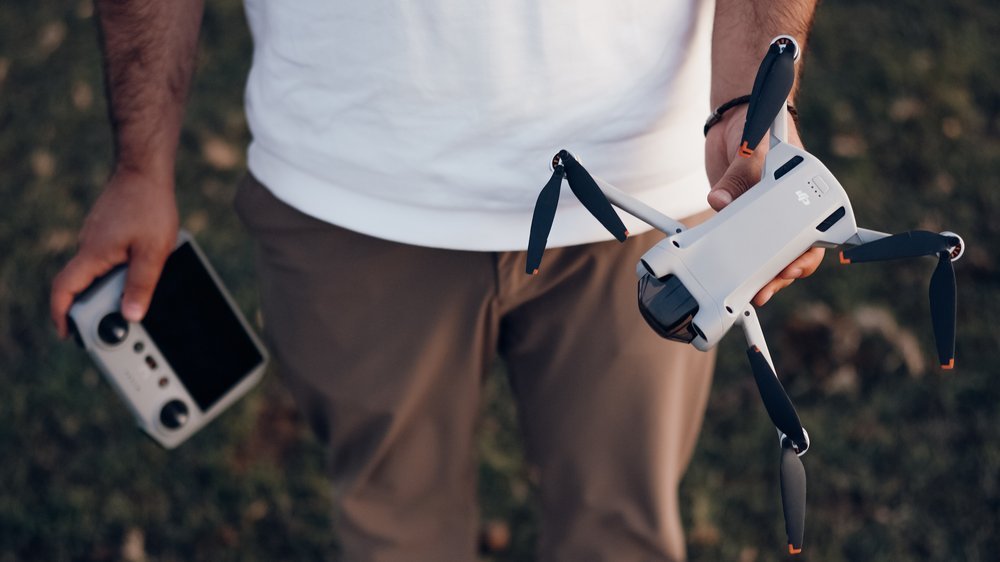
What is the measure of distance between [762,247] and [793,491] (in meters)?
0.29

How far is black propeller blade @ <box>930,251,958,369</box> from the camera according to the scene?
98 centimetres

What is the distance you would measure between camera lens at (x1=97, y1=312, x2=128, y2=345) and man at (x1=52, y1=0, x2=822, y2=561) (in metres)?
0.05

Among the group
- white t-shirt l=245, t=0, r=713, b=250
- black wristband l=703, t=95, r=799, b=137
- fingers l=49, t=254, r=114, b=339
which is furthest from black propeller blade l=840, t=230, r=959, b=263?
fingers l=49, t=254, r=114, b=339

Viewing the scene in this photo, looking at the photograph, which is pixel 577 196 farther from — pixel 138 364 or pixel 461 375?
pixel 138 364

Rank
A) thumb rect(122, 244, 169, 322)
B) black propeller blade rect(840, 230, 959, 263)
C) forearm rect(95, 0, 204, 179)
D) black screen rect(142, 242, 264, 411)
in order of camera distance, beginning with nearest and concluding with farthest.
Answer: black propeller blade rect(840, 230, 959, 263) < forearm rect(95, 0, 204, 179) < thumb rect(122, 244, 169, 322) < black screen rect(142, 242, 264, 411)

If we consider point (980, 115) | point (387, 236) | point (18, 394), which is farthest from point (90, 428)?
point (980, 115)

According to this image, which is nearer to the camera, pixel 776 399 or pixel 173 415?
pixel 776 399

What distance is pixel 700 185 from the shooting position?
4.50ft

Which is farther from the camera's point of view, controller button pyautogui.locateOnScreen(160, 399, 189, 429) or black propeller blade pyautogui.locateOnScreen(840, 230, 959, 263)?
controller button pyautogui.locateOnScreen(160, 399, 189, 429)

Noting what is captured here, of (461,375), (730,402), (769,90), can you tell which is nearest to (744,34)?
(769,90)

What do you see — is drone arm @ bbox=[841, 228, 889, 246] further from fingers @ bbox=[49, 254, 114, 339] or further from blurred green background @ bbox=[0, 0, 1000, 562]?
blurred green background @ bbox=[0, 0, 1000, 562]

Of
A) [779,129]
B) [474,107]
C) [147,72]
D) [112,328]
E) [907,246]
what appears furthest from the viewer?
[112,328]

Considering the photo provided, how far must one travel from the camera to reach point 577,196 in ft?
3.42

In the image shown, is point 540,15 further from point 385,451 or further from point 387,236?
point 385,451
